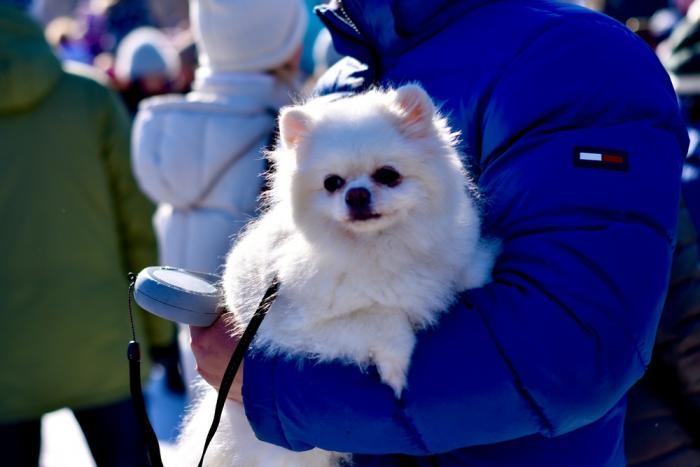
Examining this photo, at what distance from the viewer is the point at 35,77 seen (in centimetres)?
324

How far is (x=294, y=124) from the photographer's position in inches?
64.4

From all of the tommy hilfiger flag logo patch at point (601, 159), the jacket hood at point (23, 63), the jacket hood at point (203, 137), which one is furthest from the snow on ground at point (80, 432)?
the tommy hilfiger flag logo patch at point (601, 159)

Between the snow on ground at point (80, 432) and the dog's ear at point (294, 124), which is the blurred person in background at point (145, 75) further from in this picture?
the dog's ear at point (294, 124)

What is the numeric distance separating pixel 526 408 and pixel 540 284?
208 mm

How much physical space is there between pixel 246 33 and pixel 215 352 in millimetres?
2236

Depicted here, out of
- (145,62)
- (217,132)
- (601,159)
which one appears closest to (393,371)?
(601,159)

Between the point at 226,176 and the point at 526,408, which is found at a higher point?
the point at 526,408

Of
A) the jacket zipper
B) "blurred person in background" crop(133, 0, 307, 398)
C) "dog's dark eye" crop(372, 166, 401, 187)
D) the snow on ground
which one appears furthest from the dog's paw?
the snow on ground

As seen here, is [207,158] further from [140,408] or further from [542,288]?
[542,288]

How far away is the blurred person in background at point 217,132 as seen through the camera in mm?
3346

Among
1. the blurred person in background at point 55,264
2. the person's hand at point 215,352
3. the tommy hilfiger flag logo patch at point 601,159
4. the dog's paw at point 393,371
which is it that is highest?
the tommy hilfiger flag logo patch at point 601,159

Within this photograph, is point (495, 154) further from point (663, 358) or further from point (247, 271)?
point (663, 358)

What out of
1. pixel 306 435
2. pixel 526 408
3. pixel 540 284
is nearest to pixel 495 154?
pixel 540 284

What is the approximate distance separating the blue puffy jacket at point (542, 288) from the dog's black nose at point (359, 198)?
0.24 metres
